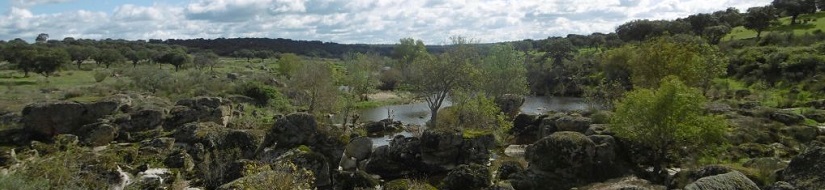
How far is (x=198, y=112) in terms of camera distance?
48.6m

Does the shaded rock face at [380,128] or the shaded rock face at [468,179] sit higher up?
the shaded rock face at [468,179]

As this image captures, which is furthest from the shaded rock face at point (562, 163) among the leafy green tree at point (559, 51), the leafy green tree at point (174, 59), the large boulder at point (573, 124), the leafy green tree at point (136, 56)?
the leafy green tree at point (136, 56)

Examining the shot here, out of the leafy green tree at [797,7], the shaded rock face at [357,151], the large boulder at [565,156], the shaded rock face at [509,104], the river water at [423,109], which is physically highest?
the leafy green tree at [797,7]

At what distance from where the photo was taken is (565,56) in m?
113

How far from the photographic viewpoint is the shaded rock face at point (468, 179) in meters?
26.8

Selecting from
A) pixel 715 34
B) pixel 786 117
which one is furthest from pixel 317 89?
pixel 715 34

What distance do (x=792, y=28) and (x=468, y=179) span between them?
3710 inches

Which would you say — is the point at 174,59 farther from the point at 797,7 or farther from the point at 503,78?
the point at 797,7

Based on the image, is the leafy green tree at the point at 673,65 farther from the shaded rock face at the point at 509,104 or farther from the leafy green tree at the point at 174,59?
the leafy green tree at the point at 174,59

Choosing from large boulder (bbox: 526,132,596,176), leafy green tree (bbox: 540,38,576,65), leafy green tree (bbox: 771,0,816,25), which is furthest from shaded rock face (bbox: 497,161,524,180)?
leafy green tree (bbox: 771,0,816,25)

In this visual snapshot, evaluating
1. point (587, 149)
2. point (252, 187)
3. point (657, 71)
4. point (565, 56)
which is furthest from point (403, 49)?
point (252, 187)

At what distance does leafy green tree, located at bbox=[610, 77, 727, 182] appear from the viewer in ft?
95.5

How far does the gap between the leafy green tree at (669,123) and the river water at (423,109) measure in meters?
34.1

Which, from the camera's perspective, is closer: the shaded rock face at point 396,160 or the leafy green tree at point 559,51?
the shaded rock face at point 396,160
